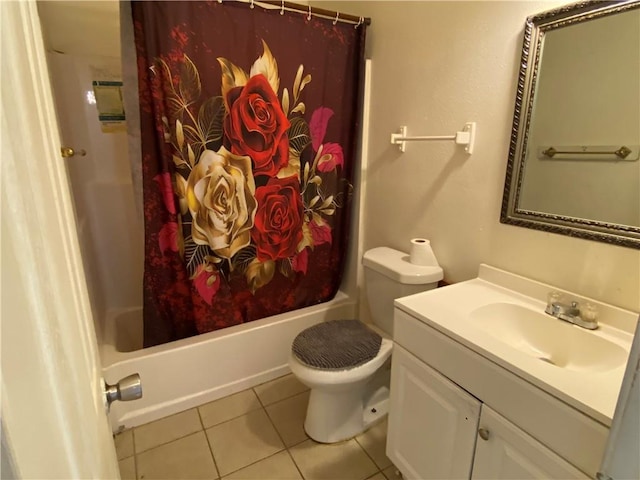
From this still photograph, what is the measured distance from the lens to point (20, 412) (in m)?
0.23

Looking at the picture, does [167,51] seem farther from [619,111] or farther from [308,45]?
[619,111]

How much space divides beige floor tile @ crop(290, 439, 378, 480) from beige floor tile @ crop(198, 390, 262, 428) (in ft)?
1.20

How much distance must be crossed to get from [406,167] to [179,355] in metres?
1.47

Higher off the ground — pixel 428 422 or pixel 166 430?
pixel 428 422

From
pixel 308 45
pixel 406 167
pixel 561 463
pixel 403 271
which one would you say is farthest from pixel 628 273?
pixel 308 45

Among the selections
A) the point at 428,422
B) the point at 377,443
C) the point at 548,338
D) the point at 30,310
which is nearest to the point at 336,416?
the point at 377,443

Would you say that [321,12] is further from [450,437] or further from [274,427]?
[274,427]

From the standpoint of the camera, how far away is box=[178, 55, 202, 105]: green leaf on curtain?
154cm

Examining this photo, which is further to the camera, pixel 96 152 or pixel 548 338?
pixel 96 152

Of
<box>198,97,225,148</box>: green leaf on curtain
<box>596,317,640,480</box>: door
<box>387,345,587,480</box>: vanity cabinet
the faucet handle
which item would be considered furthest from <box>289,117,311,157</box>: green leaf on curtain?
<box>596,317,640,480</box>: door

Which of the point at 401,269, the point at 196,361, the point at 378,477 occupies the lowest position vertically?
the point at 378,477

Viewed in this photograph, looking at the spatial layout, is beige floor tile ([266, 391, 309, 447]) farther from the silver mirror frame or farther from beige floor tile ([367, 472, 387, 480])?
the silver mirror frame

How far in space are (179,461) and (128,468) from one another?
0.20 metres

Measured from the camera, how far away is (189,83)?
1.56 m
